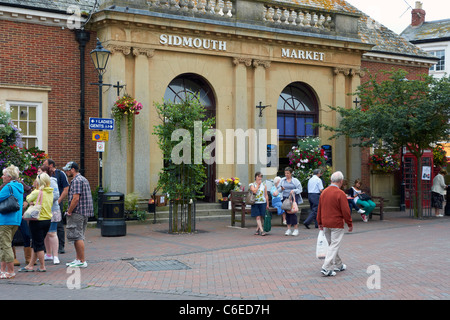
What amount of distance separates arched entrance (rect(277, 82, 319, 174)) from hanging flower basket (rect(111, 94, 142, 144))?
6364 millimetres

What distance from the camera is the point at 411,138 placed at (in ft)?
62.8

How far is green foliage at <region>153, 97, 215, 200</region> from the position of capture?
14539 millimetres

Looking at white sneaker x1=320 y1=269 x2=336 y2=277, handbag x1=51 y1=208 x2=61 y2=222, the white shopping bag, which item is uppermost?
handbag x1=51 y1=208 x2=61 y2=222

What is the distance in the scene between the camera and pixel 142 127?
705 inches

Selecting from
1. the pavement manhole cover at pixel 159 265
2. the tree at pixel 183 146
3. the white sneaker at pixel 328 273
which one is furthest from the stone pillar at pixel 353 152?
the white sneaker at pixel 328 273

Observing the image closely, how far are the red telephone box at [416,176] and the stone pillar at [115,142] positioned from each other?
1017 cm

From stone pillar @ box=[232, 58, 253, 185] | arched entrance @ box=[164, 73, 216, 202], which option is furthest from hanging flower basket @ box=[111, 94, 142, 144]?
stone pillar @ box=[232, 58, 253, 185]

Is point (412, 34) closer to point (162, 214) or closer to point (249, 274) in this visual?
point (162, 214)

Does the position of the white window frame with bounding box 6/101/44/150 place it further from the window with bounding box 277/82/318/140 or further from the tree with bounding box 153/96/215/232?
the window with bounding box 277/82/318/140

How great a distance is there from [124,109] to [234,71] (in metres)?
4.68

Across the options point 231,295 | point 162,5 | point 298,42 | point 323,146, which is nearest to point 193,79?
point 162,5

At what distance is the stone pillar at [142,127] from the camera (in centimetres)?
1780

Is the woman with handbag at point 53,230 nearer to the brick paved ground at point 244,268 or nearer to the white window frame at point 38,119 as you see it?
the brick paved ground at point 244,268

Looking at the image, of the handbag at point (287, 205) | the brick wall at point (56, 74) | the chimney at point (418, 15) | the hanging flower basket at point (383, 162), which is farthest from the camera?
the chimney at point (418, 15)
